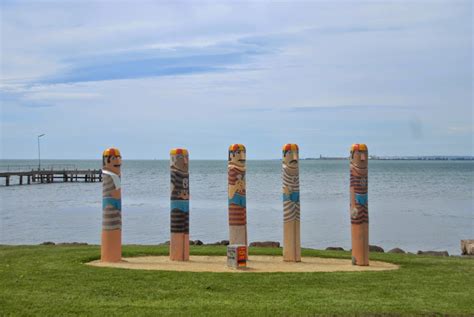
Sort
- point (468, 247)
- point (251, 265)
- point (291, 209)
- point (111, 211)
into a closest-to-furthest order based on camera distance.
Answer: point (251, 265) → point (111, 211) → point (291, 209) → point (468, 247)

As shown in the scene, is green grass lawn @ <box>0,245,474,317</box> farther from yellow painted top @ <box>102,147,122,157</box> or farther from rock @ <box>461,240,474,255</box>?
rock @ <box>461,240,474,255</box>

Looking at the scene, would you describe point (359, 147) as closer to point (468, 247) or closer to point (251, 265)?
point (251, 265)

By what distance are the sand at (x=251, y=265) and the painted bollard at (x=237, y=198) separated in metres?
0.60

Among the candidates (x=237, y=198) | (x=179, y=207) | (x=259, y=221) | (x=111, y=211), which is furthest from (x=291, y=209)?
(x=259, y=221)

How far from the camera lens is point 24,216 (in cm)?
3538

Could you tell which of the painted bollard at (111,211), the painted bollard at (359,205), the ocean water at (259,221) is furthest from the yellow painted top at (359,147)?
the ocean water at (259,221)

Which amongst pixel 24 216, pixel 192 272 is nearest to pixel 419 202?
pixel 24 216

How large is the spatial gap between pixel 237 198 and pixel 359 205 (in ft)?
8.53

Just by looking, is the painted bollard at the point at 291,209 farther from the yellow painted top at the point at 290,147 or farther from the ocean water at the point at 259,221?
the ocean water at the point at 259,221

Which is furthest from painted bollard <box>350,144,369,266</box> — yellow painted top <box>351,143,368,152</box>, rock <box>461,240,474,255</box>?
rock <box>461,240,474,255</box>

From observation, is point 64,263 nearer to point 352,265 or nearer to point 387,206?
point 352,265

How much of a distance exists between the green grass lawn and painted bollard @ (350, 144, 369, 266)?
933 millimetres

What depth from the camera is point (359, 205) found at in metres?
13.7

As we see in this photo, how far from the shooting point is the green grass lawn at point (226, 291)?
9.09 meters
